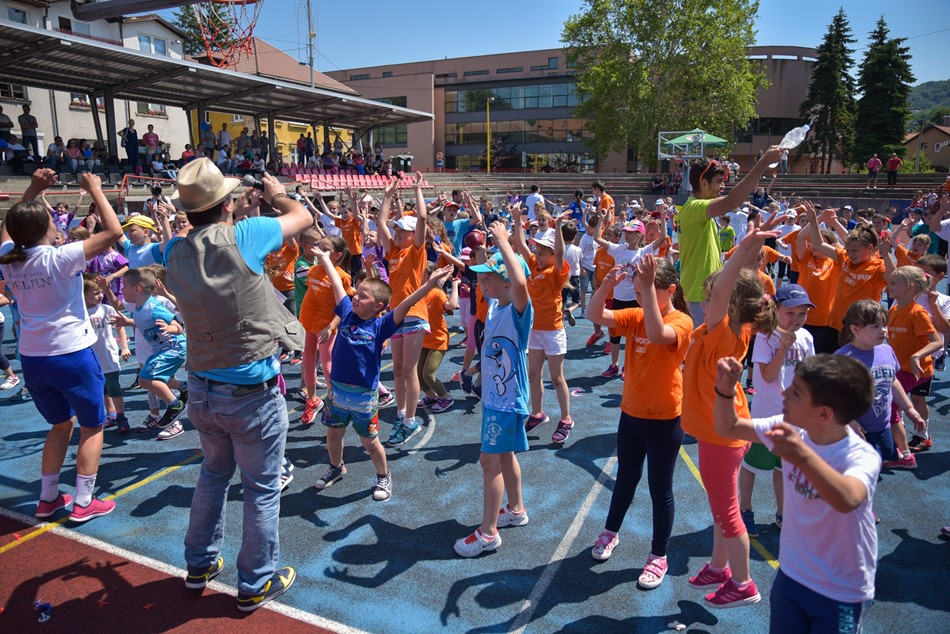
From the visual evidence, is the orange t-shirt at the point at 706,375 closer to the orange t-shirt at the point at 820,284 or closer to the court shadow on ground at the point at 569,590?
the court shadow on ground at the point at 569,590

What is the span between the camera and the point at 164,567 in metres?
4.10

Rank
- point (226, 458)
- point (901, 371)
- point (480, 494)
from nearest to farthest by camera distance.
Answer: point (226, 458) < point (480, 494) < point (901, 371)

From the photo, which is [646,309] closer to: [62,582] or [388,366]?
[62,582]

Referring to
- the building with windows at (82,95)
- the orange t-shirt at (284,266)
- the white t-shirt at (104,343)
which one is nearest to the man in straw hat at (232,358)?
the white t-shirt at (104,343)

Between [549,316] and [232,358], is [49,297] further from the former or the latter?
[549,316]

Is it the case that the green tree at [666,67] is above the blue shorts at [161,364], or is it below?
above

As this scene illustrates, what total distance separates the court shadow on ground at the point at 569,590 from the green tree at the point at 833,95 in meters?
58.6

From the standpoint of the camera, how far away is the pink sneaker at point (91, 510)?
4.63 m

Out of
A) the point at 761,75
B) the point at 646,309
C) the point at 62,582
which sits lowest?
the point at 62,582

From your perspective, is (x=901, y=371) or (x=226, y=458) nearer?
(x=226, y=458)

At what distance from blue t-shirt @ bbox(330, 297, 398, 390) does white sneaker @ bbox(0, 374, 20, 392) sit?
5.87 m

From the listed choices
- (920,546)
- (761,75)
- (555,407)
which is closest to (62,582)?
(555,407)

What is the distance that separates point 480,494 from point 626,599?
171 centimetres

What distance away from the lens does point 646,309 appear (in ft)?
11.3
